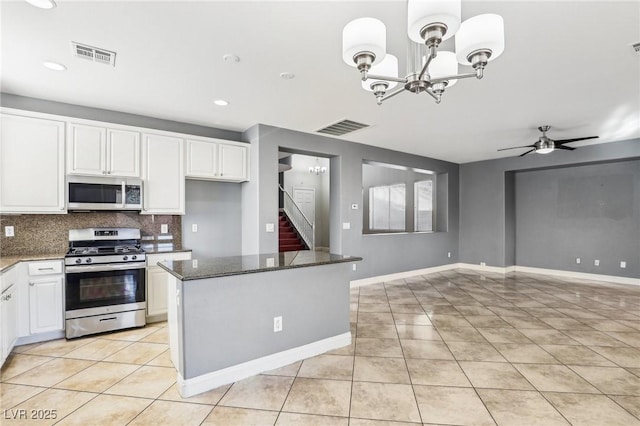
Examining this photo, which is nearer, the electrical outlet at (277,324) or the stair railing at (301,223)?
the electrical outlet at (277,324)

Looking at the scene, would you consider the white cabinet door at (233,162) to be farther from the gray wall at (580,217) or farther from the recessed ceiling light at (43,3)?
the gray wall at (580,217)

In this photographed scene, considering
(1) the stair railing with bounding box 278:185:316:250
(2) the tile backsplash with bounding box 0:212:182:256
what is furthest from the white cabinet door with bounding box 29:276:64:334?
(1) the stair railing with bounding box 278:185:316:250

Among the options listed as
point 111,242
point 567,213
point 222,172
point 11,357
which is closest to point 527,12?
point 222,172

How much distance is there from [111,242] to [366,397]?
3.43 metres

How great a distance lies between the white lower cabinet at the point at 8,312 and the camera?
2.65 meters

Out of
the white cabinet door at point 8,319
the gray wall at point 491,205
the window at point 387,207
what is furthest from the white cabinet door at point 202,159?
the window at point 387,207

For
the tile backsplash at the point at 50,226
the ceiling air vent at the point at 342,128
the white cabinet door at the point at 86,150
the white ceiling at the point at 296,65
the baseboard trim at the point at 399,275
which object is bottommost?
the baseboard trim at the point at 399,275

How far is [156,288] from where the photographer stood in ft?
12.7

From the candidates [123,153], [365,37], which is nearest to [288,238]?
[123,153]

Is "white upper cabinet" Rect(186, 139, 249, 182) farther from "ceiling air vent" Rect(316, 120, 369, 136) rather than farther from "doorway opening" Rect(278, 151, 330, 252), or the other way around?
"doorway opening" Rect(278, 151, 330, 252)

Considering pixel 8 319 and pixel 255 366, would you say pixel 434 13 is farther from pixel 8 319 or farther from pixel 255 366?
pixel 8 319

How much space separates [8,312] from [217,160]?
266cm

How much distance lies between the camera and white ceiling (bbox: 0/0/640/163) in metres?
2.13

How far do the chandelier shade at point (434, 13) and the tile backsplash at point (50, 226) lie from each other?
4.03 metres
